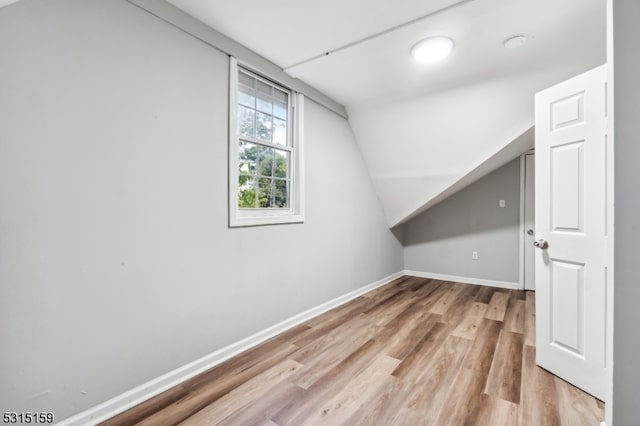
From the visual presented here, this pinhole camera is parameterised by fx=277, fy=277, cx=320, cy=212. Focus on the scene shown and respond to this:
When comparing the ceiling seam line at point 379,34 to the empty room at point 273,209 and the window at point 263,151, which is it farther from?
the window at point 263,151

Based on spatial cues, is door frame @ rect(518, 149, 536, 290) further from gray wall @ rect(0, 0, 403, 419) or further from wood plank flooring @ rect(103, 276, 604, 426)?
gray wall @ rect(0, 0, 403, 419)

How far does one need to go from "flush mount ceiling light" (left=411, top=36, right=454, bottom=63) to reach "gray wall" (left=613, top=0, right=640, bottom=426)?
1147 mm

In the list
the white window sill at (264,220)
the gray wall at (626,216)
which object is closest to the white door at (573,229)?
the gray wall at (626,216)

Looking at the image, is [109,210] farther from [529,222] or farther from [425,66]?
[529,222]

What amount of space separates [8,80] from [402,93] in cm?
290

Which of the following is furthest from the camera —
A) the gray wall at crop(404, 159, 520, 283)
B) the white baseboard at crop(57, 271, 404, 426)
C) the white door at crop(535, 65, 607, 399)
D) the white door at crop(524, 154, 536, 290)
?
the gray wall at crop(404, 159, 520, 283)

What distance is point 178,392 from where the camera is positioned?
5.72 feet

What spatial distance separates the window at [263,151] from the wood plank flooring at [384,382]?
3.65ft

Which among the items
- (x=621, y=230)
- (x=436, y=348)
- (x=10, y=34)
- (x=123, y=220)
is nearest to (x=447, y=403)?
(x=436, y=348)

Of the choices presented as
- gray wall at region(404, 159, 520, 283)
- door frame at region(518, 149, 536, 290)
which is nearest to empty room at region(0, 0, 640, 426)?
door frame at region(518, 149, 536, 290)

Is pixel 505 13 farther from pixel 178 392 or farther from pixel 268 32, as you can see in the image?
pixel 178 392

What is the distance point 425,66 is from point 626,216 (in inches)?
75.6

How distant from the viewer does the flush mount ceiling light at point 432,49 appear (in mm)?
2082

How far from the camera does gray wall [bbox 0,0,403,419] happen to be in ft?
4.17
